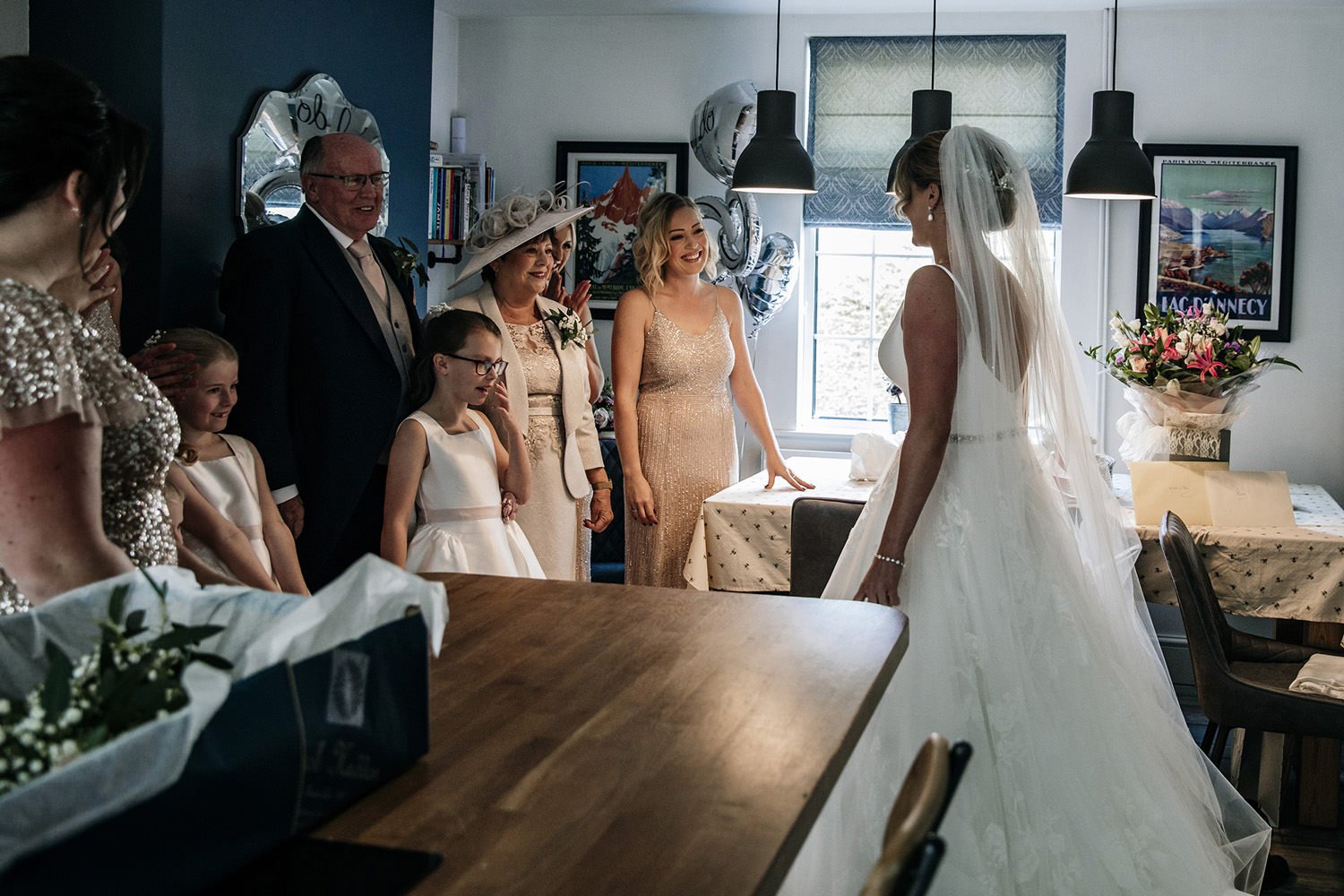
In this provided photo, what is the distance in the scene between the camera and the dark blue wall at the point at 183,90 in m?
2.79

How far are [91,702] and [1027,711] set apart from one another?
82.7 inches

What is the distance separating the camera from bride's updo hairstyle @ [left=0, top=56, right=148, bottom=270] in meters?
1.43

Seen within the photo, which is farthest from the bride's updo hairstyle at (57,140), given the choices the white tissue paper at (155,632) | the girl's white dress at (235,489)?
the girl's white dress at (235,489)

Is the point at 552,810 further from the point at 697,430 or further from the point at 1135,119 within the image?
the point at 1135,119

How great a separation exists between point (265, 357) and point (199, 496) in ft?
1.75

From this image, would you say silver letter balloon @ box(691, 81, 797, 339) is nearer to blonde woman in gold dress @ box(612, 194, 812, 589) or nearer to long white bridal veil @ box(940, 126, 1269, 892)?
blonde woman in gold dress @ box(612, 194, 812, 589)

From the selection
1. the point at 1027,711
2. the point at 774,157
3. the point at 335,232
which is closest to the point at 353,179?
the point at 335,232

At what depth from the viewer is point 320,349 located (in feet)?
9.71

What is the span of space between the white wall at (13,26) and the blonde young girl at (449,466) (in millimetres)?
1071

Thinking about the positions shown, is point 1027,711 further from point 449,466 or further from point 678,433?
point 678,433

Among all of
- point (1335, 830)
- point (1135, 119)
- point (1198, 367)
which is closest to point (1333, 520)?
point (1198, 367)

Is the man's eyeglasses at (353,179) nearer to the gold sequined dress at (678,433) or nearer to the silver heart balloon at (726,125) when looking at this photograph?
the gold sequined dress at (678,433)

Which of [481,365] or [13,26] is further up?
[13,26]

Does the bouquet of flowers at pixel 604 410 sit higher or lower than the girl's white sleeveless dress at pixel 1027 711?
higher
